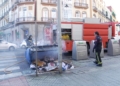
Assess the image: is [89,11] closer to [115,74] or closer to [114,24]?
[114,24]

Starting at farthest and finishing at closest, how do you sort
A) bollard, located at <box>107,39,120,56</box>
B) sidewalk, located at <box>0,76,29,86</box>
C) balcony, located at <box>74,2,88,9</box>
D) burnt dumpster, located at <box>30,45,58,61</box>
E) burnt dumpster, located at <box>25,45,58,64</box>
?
balcony, located at <box>74,2,88,9</box>, bollard, located at <box>107,39,120,56</box>, burnt dumpster, located at <box>30,45,58,61</box>, burnt dumpster, located at <box>25,45,58,64</box>, sidewalk, located at <box>0,76,29,86</box>

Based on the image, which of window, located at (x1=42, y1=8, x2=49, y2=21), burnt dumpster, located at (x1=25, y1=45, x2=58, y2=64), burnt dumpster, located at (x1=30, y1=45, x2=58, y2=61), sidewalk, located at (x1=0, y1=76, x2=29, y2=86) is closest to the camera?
sidewalk, located at (x1=0, y1=76, x2=29, y2=86)

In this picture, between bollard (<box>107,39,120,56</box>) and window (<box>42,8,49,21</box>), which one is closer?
bollard (<box>107,39,120,56</box>)

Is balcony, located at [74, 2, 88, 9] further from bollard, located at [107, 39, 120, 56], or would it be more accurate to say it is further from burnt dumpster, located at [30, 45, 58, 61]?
burnt dumpster, located at [30, 45, 58, 61]

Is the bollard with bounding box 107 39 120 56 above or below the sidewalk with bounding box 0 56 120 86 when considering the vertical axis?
above

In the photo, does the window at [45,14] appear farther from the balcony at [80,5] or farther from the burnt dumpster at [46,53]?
the burnt dumpster at [46,53]

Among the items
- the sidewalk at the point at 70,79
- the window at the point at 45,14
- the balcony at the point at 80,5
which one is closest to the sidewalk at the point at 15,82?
the sidewalk at the point at 70,79

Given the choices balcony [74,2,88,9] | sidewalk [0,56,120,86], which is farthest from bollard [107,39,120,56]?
balcony [74,2,88,9]

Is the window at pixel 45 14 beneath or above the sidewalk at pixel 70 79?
Result: above

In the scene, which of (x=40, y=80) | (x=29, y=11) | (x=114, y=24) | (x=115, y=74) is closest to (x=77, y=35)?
(x=114, y=24)

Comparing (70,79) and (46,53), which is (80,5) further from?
(70,79)

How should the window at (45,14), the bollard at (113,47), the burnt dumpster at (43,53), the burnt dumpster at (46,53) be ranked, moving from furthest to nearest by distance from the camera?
1. the window at (45,14)
2. the bollard at (113,47)
3. the burnt dumpster at (46,53)
4. the burnt dumpster at (43,53)

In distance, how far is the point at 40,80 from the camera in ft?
18.1

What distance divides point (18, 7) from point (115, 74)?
88.3ft
